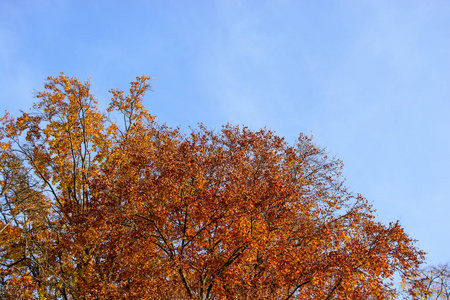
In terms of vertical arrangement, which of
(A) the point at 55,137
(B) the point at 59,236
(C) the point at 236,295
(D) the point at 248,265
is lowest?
(C) the point at 236,295

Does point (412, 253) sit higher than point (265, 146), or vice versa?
point (265, 146)

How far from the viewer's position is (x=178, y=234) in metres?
18.0

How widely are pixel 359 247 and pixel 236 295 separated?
24.5ft

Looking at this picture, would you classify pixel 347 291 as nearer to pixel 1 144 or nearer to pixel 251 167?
pixel 251 167

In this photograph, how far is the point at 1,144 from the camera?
21.4 metres

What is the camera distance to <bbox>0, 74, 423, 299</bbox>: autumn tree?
56.2 ft

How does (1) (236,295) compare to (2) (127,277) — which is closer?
(1) (236,295)

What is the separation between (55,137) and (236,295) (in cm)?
1502

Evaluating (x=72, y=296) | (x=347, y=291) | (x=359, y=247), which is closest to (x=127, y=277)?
(x=72, y=296)

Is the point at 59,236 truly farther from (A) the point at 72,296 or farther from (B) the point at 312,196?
(B) the point at 312,196

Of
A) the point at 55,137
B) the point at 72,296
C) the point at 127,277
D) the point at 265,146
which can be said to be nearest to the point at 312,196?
the point at 265,146

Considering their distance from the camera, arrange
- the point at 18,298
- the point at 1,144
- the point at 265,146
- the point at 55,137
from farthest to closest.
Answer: the point at 265,146 < the point at 55,137 < the point at 1,144 < the point at 18,298

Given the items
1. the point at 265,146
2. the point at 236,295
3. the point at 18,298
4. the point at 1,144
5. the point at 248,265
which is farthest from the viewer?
the point at 265,146

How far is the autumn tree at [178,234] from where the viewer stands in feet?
56.2
